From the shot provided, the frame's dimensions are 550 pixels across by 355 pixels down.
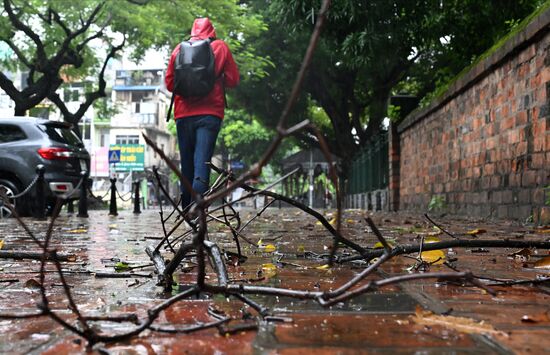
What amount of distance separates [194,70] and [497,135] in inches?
137

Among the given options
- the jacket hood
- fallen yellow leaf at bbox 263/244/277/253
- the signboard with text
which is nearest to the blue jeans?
the jacket hood

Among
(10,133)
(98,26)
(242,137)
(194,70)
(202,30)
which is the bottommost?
(10,133)

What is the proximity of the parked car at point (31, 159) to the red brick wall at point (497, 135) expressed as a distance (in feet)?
19.4

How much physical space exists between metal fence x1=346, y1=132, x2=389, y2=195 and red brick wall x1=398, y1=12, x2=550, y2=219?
4.39m

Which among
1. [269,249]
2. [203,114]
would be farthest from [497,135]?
[269,249]

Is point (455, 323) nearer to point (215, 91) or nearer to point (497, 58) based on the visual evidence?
point (215, 91)

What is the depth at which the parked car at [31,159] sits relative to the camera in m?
10.1

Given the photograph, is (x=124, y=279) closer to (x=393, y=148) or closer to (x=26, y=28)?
(x=393, y=148)

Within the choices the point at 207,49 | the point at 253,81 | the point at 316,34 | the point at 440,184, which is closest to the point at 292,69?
the point at 253,81

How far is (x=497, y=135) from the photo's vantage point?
7012mm

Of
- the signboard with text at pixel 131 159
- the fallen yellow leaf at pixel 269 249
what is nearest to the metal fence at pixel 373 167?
the fallen yellow leaf at pixel 269 249

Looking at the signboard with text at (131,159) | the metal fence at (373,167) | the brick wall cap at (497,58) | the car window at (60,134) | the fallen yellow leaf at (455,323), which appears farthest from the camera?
the signboard with text at (131,159)

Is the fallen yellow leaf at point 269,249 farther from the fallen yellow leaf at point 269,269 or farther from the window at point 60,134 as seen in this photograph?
the window at point 60,134

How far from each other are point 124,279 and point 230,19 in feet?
56.1
